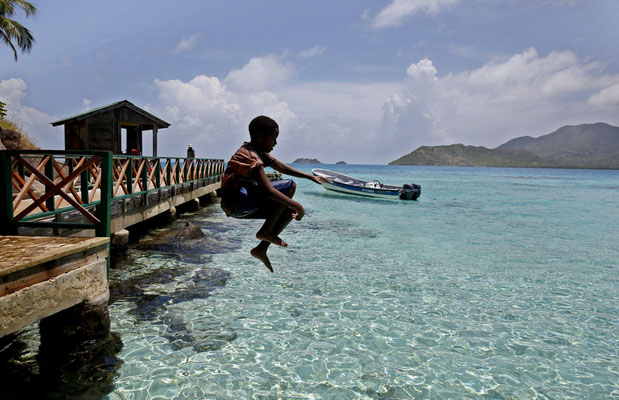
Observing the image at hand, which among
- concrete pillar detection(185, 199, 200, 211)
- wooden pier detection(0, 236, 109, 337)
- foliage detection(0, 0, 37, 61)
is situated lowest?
concrete pillar detection(185, 199, 200, 211)

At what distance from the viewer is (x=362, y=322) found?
7.31 m

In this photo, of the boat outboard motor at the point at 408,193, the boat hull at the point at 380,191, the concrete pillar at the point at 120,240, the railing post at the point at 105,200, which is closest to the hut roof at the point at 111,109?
the boat hull at the point at 380,191

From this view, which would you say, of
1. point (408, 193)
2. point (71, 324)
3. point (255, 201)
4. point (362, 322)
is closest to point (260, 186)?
point (255, 201)

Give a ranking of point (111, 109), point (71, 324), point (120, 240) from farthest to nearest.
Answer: point (111, 109) < point (120, 240) < point (71, 324)

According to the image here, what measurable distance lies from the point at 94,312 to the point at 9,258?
149cm

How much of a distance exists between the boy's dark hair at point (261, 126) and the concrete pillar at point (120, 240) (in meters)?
9.14

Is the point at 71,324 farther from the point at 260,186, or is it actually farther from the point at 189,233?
the point at 189,233

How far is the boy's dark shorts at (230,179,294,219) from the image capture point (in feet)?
10.5

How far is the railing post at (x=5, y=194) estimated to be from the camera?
6.07m

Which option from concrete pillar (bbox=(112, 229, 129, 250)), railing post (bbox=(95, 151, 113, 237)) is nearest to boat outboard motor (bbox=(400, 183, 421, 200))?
concrete pillar (bbox=(112, 229, 129, 250))

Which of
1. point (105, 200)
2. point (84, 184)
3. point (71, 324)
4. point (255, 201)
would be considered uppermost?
point (255, 201)

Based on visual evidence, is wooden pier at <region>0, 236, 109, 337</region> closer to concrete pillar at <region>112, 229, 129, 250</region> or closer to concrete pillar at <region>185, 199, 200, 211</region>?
concrete pillar at <region>112, 229, 129, 250</region>

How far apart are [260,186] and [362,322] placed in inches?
197

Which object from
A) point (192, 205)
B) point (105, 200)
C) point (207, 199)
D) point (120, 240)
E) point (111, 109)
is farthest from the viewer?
point (207, 199)
